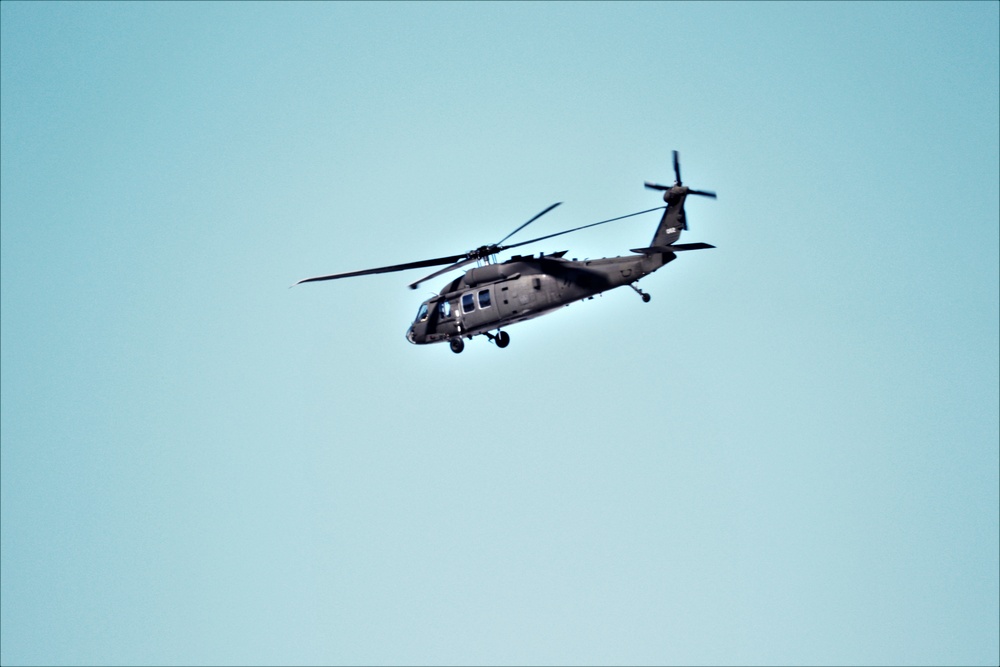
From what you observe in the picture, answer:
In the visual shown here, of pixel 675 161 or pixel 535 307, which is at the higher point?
pixel 675 161

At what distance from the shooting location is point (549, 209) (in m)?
56.7

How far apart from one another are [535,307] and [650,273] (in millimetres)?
6673

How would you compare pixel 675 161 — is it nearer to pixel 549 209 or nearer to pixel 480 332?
pixel 549 209

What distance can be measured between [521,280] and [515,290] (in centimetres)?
64

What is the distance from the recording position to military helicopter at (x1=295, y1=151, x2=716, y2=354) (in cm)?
6097

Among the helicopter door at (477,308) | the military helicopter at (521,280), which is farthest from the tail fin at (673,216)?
the helicopter door at (477,308)

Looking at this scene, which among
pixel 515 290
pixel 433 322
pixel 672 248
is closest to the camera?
pixel 672 248

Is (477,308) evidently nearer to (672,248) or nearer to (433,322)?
(433,322)

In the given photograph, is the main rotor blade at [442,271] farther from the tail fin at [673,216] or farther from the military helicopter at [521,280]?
the tail fin at [673,216]

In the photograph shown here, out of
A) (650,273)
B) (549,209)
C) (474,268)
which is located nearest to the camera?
(549,209)

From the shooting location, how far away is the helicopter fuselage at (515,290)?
201 feet

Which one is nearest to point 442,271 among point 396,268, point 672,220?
point 396,268

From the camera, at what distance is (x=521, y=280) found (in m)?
64.4

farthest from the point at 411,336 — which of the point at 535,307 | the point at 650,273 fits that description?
the point at 650,273
